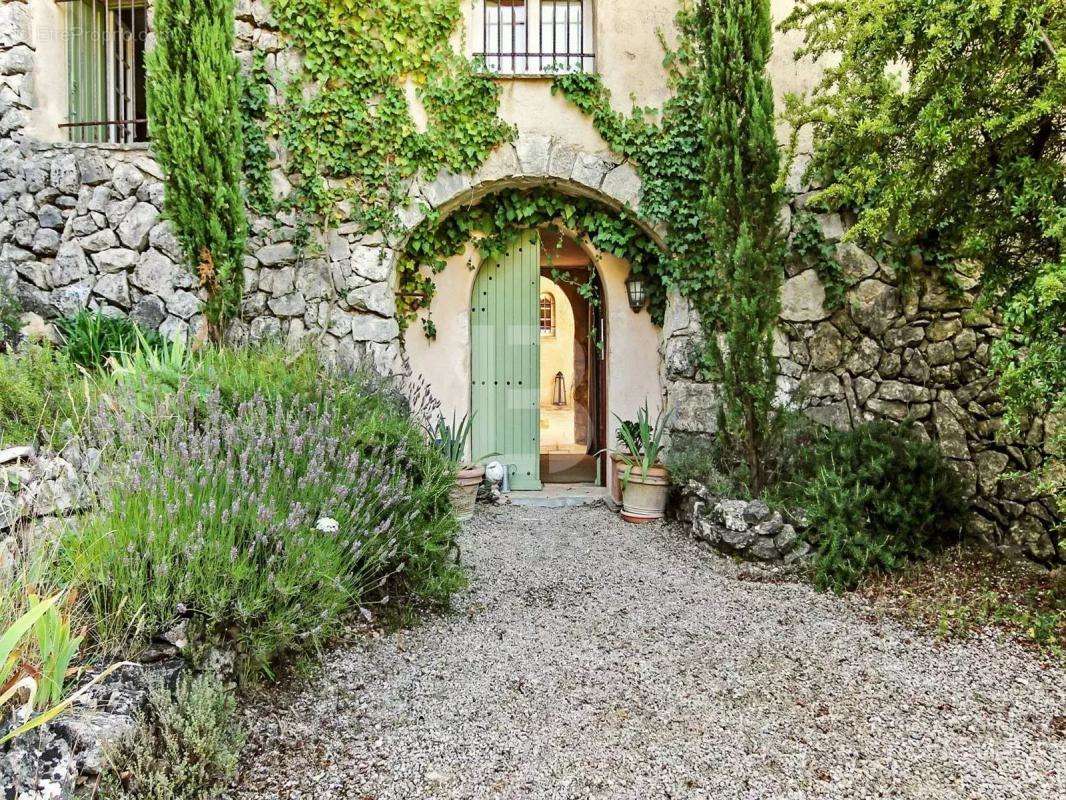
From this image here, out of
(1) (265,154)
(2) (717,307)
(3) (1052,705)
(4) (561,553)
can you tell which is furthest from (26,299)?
(3) (1052,705)

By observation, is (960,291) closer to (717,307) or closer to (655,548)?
(717,307)

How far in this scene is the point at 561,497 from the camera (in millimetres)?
5379

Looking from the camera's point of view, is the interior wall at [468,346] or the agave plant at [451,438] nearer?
the agave plant at [451,438]

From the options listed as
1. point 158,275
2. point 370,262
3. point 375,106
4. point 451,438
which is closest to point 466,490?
point 451,438

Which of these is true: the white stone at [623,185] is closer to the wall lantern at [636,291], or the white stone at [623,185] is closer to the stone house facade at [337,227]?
the stone house facade at [337,227]

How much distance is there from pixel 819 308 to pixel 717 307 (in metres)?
0.90

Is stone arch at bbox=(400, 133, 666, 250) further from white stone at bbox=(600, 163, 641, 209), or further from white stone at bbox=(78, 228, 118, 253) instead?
white stone at bbox=(78, 228, 118, 253)

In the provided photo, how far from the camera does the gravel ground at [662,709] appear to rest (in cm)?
176

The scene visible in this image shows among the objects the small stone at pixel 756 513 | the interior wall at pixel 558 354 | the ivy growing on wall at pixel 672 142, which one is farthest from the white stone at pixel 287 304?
the interior wall at pixel 558 354

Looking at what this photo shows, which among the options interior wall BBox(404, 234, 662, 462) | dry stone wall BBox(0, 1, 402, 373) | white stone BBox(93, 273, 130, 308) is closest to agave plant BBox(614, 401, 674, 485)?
interior wall BBox(404, 234, 662, 462)

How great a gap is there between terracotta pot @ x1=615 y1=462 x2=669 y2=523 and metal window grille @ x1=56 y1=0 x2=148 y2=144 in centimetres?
509

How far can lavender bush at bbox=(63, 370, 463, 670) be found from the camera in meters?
1.79

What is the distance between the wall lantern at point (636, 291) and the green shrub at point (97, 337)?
3.89 meters

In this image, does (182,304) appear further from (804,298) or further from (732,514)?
(804,298)
